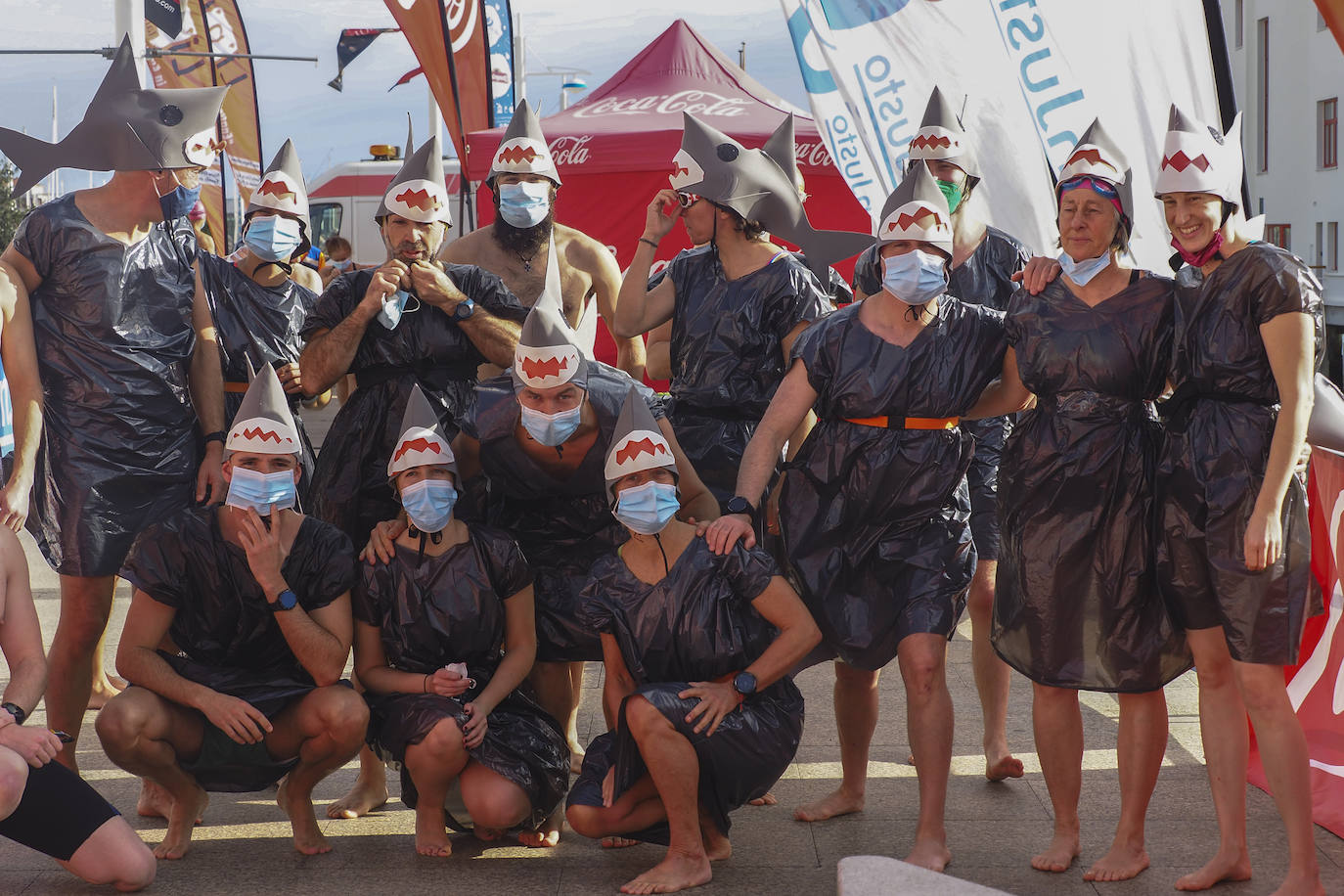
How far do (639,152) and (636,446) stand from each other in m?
7.22

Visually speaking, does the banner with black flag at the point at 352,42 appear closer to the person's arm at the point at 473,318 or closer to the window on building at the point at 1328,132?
the person's arm at the point at 473,318

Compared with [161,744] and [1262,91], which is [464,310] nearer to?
[161,744]

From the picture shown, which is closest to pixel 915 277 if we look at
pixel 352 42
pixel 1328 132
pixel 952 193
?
pixel 952 193

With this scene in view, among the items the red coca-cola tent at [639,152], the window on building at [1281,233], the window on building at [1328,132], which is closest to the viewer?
the red coca-cola tent at [639,152]

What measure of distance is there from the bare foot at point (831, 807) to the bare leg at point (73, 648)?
7.43 ft

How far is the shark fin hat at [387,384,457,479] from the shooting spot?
13.0 ft

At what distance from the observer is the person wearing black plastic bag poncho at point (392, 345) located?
14.4 feet

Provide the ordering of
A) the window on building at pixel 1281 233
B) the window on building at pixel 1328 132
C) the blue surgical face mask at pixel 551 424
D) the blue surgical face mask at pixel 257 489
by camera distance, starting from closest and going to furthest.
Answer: the blue surgical face mask at pixel 257 489, the blue surgical face mask at pixel 551 424, the window on building at pixel 1328 132, the window on building at pixel 1281 233

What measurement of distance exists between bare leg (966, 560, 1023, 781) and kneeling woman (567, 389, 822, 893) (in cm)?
95

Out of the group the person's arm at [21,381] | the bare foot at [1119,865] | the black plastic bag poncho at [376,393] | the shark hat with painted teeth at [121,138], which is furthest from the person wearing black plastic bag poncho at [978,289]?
the person's arm at [21,381]

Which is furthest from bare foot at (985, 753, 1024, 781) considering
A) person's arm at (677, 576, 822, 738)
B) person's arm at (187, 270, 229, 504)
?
person's arm at (187, 270, 229, 504)

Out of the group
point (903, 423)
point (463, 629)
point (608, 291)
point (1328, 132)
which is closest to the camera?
point (903, 423)

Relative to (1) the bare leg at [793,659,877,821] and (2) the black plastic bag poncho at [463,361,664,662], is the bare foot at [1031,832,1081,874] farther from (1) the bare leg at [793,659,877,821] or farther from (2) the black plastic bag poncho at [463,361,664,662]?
(2) the black plastic bag poncho at [463,361,664,662]

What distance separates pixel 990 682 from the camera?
4.61 m
